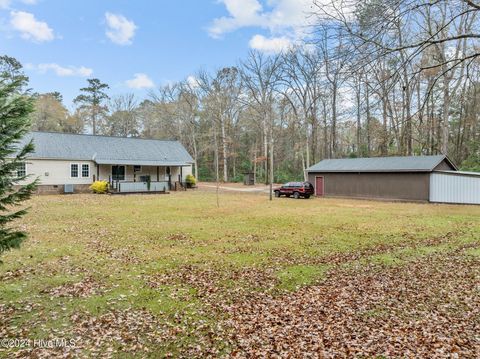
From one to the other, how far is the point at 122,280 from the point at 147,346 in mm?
2730

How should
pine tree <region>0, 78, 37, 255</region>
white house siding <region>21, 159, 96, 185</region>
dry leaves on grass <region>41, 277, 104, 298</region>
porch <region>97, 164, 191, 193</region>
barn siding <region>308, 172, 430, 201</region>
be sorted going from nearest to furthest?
pine tree <region>0, 78, 37, 255</region>
dry leaves on grass <region>41, 277, 104, 298</region>
barn siding <region>308, 172, 430, 201</region>
white house siding <region>21, 159, 96, 185</region>
porch <region>97, 164, 191, 193</region>

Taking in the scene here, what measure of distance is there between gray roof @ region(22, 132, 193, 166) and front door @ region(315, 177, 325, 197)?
13387mm

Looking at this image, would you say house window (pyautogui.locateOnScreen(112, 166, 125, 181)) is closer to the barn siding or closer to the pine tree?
the barn siding

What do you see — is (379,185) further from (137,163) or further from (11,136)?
(11,136)

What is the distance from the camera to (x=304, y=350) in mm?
3965

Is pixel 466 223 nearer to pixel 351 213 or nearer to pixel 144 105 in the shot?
pixel 351 213

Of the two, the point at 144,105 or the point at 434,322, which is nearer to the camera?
the point at 434,322

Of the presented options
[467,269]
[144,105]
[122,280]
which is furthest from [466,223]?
[144,105]

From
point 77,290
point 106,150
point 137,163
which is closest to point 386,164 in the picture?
point 137,163

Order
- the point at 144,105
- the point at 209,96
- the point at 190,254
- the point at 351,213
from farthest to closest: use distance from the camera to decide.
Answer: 1. the point at 144,105
2. the point at 209,96
3. the point at 351,213
4. the point at 190,254

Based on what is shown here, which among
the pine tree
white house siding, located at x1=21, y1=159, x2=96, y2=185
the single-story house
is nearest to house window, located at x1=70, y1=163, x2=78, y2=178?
white house siding, located at x1=21, y1=159, x2=96, y2=185

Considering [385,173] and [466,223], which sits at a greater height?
[385,173]

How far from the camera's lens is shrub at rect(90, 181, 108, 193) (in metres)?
25.8

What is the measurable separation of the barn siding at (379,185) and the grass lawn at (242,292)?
11343 millimetres
